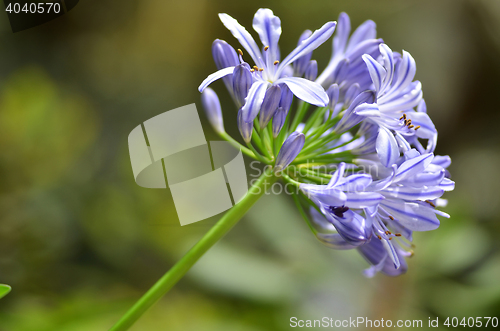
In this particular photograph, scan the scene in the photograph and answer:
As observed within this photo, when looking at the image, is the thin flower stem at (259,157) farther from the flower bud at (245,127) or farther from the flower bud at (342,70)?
the flower bud at (342,70)

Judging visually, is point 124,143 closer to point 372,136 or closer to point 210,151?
point 210,151

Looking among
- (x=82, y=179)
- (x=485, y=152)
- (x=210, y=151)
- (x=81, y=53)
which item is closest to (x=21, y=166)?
(x=82, y=179)

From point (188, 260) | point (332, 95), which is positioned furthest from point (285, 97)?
point (188, 260)

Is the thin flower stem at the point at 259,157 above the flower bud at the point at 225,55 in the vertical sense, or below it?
below

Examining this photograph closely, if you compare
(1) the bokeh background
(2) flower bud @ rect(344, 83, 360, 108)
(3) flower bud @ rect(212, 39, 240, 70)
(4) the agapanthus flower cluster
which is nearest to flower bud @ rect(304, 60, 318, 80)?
(4) the agapanthus flower cluster

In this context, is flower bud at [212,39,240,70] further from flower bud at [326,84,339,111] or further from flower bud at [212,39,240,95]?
flower bud at [326,84,339,111]

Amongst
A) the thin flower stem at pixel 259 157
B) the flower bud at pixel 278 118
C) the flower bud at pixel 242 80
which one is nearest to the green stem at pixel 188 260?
the thin flower stem at pixel 259 157

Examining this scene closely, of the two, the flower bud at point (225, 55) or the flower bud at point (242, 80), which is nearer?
the flower bud at point (242, 80)
